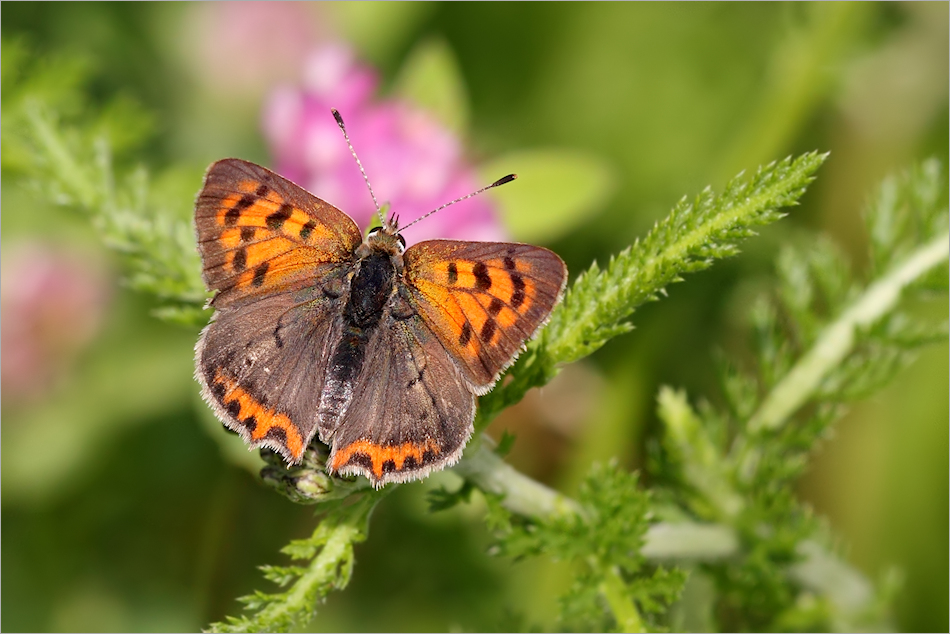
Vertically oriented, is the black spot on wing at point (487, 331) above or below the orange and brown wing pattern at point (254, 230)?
below

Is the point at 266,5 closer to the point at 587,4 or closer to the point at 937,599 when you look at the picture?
the point at 587,4

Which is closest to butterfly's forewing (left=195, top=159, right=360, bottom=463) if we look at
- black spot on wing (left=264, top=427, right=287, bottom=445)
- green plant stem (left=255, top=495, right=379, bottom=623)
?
black spot on wing (left=264, top=427, right=287, bottom=445)

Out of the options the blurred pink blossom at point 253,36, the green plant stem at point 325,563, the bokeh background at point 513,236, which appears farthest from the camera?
the blurred pink blossom at point 253,36

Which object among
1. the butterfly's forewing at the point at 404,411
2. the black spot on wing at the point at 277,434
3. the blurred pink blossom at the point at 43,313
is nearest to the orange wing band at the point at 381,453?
the butterfly's forewing at the point at 404,411

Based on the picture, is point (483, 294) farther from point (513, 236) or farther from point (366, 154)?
point (513, 236)

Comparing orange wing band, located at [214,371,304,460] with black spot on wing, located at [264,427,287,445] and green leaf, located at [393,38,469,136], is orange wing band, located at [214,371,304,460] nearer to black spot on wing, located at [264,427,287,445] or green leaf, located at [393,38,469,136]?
black spot on wing, located at [264,427,287,445]

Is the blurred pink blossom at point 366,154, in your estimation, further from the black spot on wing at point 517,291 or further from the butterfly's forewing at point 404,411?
the black spot on wing at point 517,291

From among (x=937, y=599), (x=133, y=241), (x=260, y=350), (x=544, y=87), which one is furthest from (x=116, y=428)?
(x=937, y=599)
